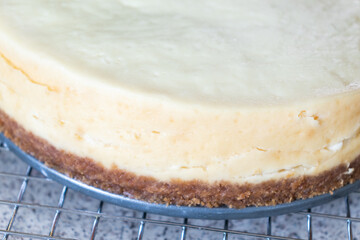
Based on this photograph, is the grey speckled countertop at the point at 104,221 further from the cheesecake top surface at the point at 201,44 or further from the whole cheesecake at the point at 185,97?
the cheesecake top surface at the point at 201,44

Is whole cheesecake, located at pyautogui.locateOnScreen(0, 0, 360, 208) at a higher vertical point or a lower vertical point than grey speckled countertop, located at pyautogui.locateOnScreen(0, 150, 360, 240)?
higher

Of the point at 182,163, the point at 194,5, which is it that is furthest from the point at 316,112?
the point at 194,5

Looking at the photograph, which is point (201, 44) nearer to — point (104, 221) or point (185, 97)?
point (185, 97)

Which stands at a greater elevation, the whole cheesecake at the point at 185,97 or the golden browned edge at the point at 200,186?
the whole cheesecake at the point at 185,97

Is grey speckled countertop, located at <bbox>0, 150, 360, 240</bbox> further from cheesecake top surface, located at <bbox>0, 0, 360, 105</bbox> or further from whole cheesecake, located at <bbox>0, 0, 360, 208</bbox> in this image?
cheesecake top surface, located at <bbox>0, 0, 360, 105</bbox>

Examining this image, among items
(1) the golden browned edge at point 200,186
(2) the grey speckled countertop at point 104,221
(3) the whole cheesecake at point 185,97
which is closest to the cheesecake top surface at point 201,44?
(3) the whole cheesecake at point 185,97

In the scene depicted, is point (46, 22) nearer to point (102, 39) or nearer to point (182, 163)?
point (102, 39)

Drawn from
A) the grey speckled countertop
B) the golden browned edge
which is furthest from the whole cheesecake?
the grey speckled countertop
